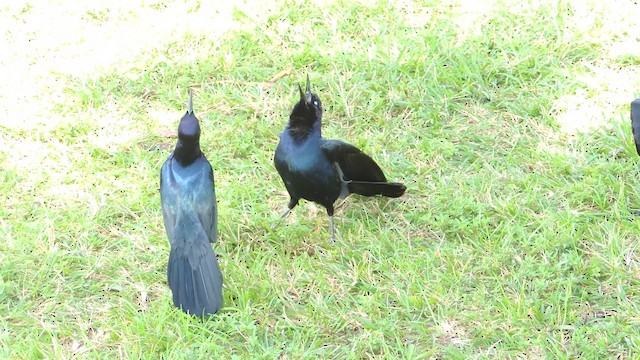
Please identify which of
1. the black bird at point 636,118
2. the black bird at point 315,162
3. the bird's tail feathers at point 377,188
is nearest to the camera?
the black bird at point 315,162

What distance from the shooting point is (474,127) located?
5.41 metres

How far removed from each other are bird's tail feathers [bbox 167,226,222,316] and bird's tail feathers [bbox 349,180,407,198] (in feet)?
3.52

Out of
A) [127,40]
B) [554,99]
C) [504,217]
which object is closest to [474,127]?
[554,99]

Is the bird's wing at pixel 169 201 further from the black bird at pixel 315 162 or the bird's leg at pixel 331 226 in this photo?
the bird's leg at pixel 331 226

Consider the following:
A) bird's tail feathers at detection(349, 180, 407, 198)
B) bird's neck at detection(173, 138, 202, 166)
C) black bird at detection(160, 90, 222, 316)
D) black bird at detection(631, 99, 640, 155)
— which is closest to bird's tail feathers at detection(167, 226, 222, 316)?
black bird at detection(160, 90, 222, 316)

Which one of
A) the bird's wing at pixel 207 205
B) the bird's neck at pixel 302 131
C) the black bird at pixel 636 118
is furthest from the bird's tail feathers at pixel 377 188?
the black bird at pixel 636 118

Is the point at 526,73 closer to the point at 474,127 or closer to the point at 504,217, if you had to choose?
the point at 474,127

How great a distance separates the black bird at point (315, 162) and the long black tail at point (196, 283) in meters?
0.76

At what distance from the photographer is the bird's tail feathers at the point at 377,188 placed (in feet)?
15.0

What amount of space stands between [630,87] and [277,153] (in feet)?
8.98

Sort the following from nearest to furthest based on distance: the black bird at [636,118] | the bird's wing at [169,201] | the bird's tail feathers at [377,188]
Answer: the bird's wing at [169,201] < the black bird at [636,118] < the bird's tail feathers at [377,188]

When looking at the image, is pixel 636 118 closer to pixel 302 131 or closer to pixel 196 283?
pixel 302 131

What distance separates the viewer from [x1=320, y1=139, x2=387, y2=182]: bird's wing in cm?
439

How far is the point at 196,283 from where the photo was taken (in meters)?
3.83
